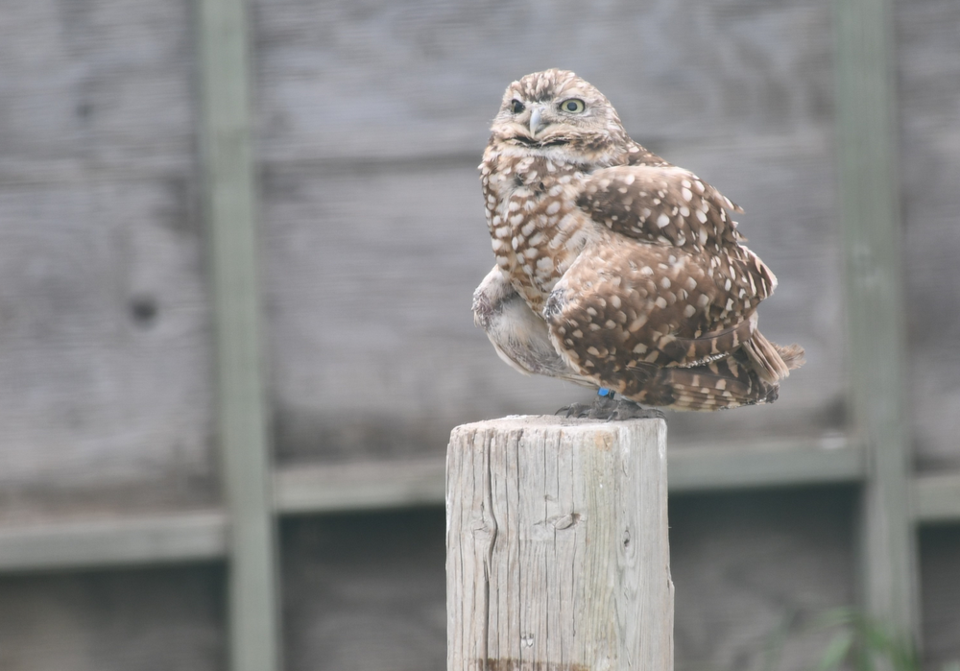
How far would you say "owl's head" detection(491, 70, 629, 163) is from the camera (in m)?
1.90

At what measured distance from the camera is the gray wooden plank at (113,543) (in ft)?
9.26

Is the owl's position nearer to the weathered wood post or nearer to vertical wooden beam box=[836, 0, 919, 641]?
the weathered wood post

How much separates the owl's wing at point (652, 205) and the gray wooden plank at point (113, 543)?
5.57ft

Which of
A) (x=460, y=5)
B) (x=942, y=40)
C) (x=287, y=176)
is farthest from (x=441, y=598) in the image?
(x=942, y=40)

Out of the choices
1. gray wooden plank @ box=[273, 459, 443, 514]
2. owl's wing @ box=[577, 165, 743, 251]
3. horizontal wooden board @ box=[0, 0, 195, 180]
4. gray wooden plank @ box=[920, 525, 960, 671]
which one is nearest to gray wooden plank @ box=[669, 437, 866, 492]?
gray wooden plank @ box=[920, 525, 960, 671]

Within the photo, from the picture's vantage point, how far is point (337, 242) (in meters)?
2.95

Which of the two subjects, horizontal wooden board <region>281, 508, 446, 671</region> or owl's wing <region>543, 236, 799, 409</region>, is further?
horizontal wooden board <region>281, 508, 446, 671</region>

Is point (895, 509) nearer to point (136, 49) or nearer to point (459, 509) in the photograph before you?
point (459, 509)

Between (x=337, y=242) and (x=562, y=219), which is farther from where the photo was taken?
(x=337, y=242)

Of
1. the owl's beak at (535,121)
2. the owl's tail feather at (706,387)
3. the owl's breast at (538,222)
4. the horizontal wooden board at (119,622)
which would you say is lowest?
the horizontal wooden board at (119,622)

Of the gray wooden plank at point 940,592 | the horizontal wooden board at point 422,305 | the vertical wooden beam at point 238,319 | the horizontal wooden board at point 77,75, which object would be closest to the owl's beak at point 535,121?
the horizontal wooden board at point 422,305

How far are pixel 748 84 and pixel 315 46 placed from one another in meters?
1.43

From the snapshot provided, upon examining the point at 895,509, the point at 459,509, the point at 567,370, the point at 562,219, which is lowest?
the point at 895,509

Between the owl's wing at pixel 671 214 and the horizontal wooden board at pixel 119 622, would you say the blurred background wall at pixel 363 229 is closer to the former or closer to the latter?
the horizontal wooden board at pixel 119 622
